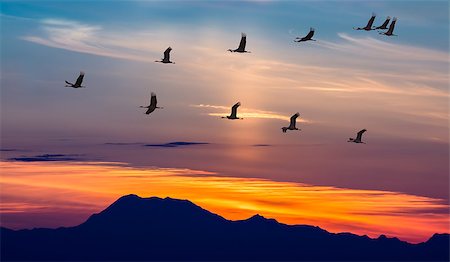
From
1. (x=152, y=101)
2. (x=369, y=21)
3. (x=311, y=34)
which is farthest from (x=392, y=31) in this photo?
(x=152, y=101)

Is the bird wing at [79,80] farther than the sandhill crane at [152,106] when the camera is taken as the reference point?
No

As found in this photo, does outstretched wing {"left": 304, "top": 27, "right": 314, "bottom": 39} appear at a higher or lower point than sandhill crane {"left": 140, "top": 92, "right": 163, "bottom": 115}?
higher

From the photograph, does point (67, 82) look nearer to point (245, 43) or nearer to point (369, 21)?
point (245, 43)

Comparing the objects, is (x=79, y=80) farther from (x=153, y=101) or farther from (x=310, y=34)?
(x=310, y=34)

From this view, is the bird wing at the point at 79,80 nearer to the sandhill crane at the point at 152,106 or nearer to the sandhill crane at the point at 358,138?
the sandhill crane at the point at 152,106

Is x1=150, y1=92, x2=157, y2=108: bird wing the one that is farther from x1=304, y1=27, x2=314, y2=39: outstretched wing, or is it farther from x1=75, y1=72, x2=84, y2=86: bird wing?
x1=304, y1=27, x2=314, y2=39: outstretched wing

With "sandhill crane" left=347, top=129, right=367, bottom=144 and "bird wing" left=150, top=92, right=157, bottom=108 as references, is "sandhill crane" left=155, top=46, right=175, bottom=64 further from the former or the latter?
"sandhill crane" left=347, top=129, right=367, bottom=144

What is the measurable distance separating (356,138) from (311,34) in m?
16.4

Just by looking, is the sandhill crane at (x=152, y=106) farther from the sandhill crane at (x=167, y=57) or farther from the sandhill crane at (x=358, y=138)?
the sandhill crane at (x=358, y=138)

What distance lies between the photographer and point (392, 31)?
120 m

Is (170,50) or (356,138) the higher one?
(170,50)

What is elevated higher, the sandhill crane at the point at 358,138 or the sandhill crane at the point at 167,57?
the sandhill crane at the point at 167,57

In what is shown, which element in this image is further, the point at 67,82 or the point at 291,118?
the point at 291,118

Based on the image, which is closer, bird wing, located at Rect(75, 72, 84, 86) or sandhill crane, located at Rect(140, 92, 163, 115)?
bird wing, located at Rect(75, 72, 84, 86)
